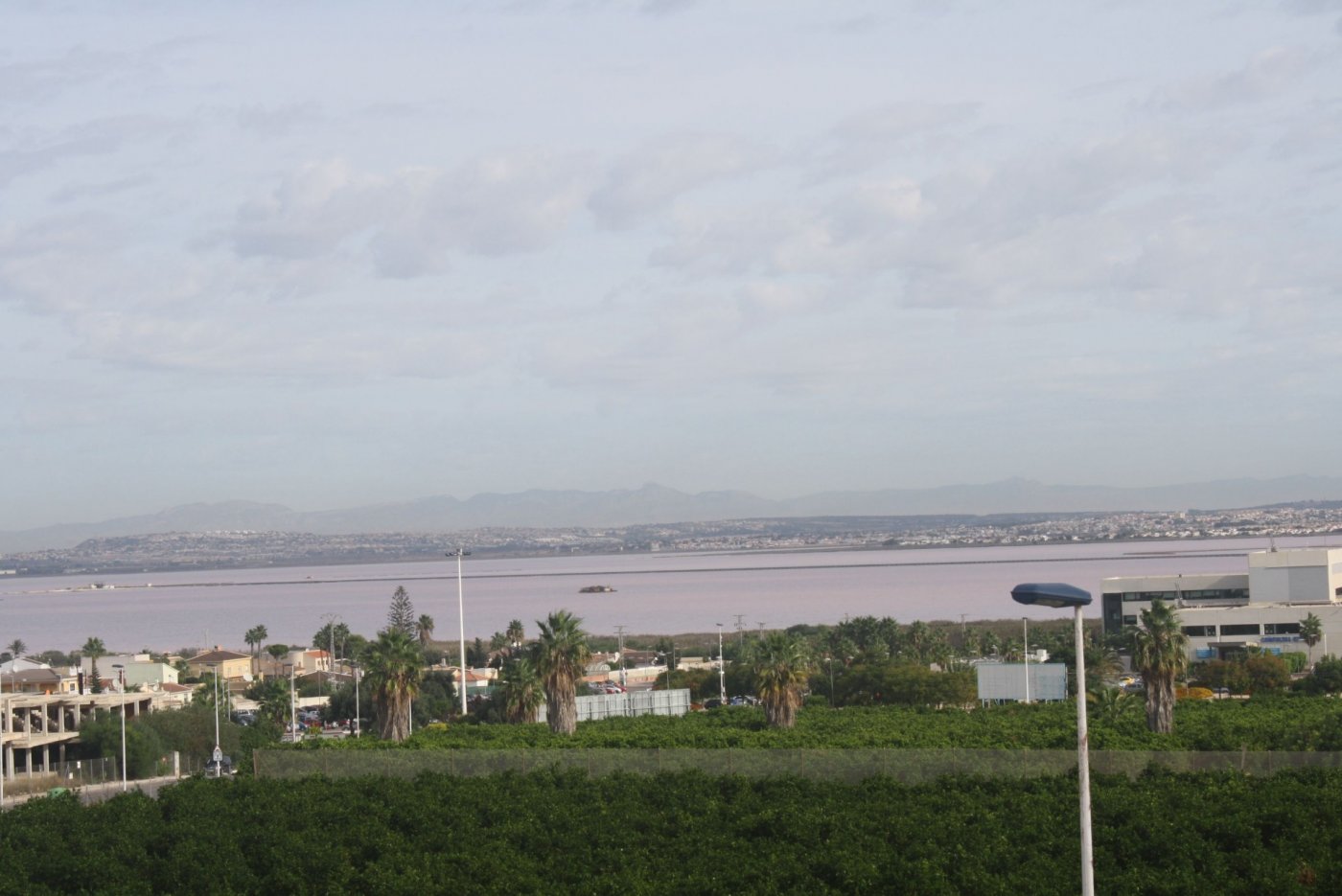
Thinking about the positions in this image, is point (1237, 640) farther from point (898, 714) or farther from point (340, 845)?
point (340, 845)

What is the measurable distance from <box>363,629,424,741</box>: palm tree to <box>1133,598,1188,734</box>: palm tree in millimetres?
24968

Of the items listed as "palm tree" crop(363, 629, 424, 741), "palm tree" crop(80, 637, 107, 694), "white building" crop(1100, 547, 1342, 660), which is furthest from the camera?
"white building" crop(1100, 547, 1342, 660)

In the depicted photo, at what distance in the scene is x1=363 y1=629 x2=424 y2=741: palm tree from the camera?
174 feet

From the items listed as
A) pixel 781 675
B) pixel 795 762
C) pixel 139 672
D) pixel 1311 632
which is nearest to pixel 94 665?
pixel 139 672

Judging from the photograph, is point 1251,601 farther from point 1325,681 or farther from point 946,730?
point 946,730

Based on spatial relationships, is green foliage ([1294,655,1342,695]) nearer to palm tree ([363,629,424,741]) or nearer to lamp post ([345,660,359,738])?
palm tree ([363,629,424,741])

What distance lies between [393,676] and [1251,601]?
74.3m

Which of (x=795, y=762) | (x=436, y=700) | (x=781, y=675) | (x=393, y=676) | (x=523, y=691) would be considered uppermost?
(x=393, y=676)

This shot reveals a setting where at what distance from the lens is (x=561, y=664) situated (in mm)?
56875

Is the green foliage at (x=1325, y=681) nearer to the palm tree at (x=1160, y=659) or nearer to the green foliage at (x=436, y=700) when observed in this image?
the palm tree at (x=1160, y=659)

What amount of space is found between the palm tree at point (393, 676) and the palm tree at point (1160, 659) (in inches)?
983

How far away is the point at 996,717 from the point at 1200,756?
26409 millimetres

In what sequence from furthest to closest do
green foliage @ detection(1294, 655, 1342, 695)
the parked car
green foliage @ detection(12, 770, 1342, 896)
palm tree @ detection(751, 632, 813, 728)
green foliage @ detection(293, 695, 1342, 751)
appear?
green foliage @ detection(1294, 655, 1342, 695)
palm tree @ detection(751, 632, 813, 728)
the parked car
green foliage @ detection(293, 695, 1342, 751)
green foliage @ detection(12, 770, 1342, 896)

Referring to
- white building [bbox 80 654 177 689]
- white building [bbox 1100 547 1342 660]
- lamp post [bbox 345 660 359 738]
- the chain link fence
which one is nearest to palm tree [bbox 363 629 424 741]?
the chain link fence
